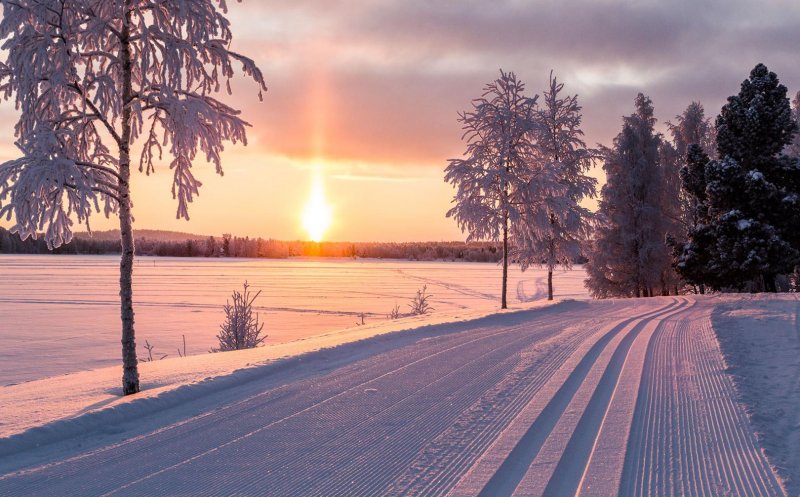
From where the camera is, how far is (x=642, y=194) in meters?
31.7

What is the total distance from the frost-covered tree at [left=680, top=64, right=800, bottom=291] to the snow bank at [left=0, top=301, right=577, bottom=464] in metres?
18.4

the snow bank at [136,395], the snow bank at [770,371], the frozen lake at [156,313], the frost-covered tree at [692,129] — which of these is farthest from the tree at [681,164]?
the snow bank at [136,395]

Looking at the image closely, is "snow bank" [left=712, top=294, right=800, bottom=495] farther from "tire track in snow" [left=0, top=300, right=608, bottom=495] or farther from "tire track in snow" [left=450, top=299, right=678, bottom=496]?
"tire track in snow" [left=0, top=300, right=608, bottom=495]

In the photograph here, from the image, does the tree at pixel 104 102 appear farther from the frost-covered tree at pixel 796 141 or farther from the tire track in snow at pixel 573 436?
the frost-covered tree at pixel 796 141

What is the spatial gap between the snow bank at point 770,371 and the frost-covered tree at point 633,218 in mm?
15022

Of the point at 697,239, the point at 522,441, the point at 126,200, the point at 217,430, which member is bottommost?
the point at 217,430

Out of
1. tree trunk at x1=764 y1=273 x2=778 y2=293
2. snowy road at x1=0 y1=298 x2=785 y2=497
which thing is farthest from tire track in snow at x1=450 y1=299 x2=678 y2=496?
tree trunk at x1=764 y1=273 x2=778 y2=293

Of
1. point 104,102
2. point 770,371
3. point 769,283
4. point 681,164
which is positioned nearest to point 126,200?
point 104,102

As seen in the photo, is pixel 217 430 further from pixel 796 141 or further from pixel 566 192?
pixel 796 141

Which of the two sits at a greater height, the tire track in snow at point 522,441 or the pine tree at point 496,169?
the pine tree at point 496,169

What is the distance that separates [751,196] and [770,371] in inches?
747

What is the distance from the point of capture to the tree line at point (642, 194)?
21.6 m

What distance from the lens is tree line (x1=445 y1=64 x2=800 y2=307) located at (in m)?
21.6

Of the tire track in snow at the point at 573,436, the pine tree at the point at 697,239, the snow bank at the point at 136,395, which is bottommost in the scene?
the snow bank at the point at 136,395
